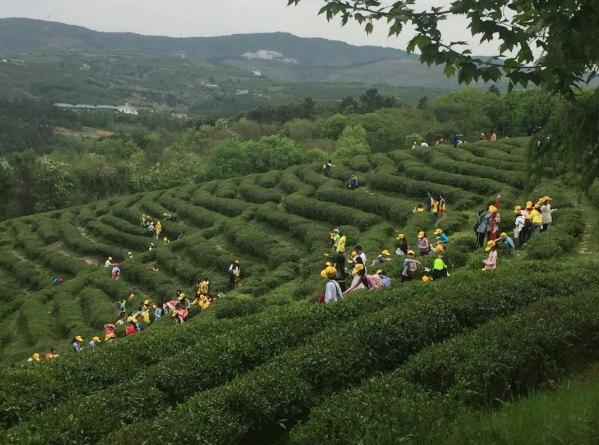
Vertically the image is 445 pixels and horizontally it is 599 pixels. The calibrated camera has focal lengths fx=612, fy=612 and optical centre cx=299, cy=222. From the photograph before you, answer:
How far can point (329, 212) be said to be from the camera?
110ft

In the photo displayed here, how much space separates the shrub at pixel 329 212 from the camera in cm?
3136

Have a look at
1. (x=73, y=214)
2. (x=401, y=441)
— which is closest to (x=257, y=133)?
(x=73, y=214)

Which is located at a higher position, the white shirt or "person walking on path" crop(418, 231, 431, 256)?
the white shirt

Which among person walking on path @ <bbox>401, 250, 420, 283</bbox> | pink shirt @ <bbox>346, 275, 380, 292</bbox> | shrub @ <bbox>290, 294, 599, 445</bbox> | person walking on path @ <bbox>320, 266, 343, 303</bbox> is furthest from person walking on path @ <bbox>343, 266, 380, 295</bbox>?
shrub @ <bbox>290, 294, 599, 445</bbox>

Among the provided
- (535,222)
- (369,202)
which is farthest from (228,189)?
(535,222)

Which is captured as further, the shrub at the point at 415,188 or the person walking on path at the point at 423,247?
the shrub at the point at 415,188

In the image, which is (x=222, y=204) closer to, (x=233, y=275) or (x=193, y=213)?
(x=193, y=213)

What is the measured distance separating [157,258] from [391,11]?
30.1 metres

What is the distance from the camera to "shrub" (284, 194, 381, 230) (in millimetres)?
31359

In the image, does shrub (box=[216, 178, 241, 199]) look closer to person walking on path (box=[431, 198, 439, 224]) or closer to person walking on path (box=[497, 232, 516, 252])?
person walking on path (box=[431, 198, 439, 224])

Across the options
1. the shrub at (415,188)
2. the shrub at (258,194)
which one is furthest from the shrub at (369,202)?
the shrub at (258,194)

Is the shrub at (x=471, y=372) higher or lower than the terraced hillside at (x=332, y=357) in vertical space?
A: higher

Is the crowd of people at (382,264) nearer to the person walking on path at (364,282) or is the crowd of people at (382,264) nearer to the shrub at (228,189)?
the person walking on path at (364,282)

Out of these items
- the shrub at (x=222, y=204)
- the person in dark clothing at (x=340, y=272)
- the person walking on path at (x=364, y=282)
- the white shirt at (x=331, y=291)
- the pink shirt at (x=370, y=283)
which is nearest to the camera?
the white shirt at (x=331, y=291)
